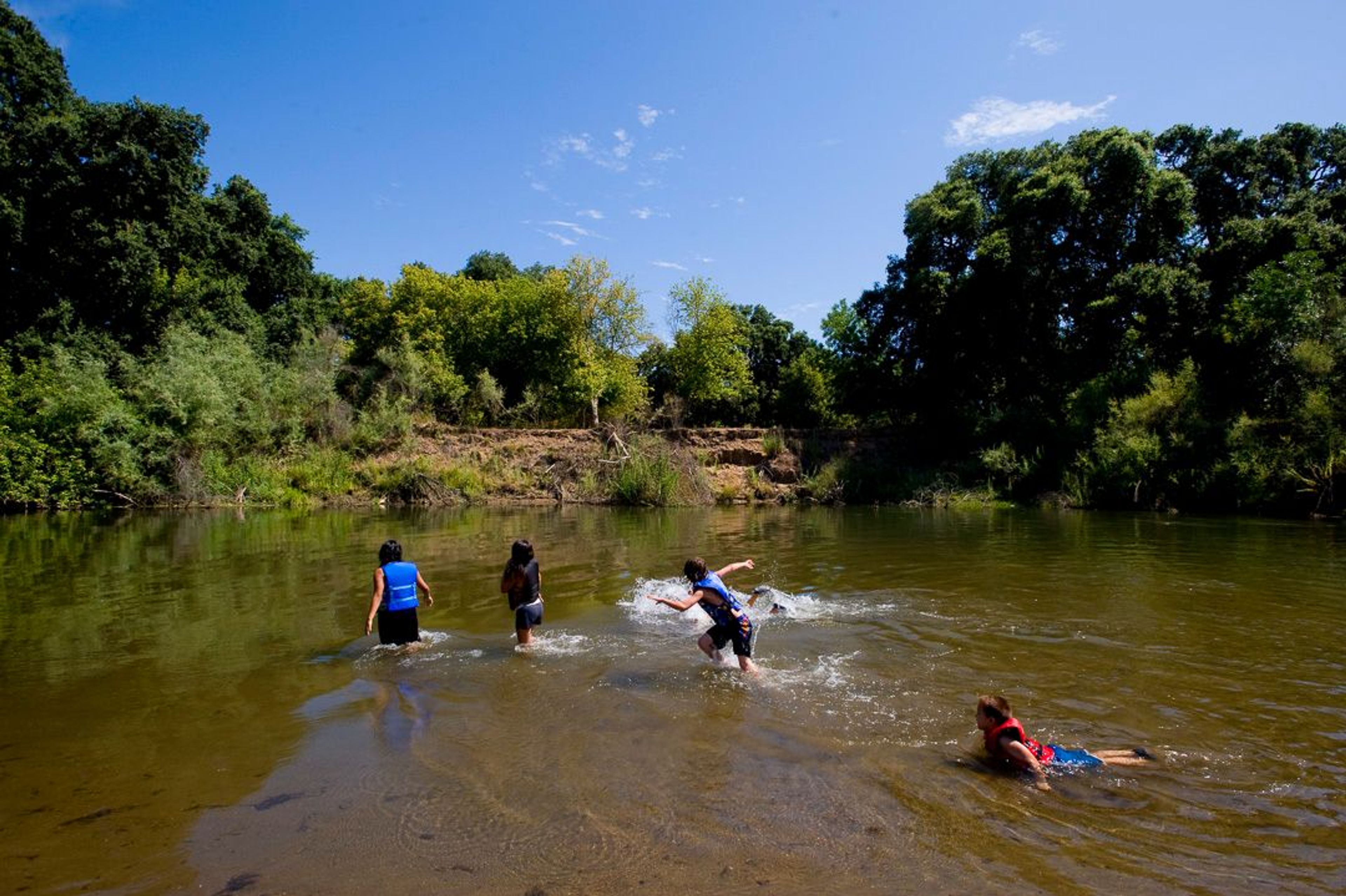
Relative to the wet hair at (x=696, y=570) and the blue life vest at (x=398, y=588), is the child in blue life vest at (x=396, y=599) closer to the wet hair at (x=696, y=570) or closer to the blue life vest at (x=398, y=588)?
the blue life vest at (x=398, y=588)

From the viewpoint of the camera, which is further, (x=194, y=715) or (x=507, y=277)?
(x=507, y=277)

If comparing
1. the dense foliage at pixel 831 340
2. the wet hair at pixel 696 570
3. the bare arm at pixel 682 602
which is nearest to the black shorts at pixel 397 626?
the bare arm at pixel 682 602

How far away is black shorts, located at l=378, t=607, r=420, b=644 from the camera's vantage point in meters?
8.44

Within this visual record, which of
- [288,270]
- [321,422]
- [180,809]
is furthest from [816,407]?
[180,809]

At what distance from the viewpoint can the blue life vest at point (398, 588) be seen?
8391mm

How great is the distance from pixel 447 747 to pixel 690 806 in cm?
206

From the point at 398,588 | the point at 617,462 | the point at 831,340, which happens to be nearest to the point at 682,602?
the point at 398,588

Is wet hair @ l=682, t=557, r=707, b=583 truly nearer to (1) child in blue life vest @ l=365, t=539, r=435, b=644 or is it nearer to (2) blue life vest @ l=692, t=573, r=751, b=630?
(2) blue life vest @ l=692, t=573, r=751, b=630

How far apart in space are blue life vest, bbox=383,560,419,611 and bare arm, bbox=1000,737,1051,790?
599 cm

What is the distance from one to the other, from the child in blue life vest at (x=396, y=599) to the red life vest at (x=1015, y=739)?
5.81m

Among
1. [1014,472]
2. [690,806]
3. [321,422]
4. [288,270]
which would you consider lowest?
[690,806]

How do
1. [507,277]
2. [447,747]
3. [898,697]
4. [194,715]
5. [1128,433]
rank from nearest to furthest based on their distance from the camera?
[447,747] → [194,715] → [898,697] → [1128,433] → [507,277]

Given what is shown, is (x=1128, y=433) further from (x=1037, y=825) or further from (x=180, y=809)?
(x=180, y=809)

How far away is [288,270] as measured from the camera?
45594mm
